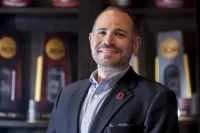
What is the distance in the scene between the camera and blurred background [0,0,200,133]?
1.39 metres

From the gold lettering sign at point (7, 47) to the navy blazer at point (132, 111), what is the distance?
0.51 m

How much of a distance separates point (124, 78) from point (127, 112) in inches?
4.4

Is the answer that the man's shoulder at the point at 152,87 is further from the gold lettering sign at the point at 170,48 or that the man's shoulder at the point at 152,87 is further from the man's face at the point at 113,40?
the gold lettering sign at the point at 170,48

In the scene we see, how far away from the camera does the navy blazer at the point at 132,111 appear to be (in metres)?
0.92

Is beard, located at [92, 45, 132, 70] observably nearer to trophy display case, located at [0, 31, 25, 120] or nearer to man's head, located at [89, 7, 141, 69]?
man's head, located at [89, 7, 141, 69]

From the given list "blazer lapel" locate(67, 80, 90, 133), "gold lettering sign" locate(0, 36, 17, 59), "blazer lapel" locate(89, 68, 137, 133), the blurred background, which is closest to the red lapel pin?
"blazer lapel" locate(89, 68, 137, 133)

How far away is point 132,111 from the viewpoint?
0.94m

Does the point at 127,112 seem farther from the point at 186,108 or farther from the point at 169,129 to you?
the point at 186,108

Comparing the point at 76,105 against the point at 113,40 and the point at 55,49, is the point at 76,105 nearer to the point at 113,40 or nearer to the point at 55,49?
the point at 113,40

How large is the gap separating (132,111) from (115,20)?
0.24m

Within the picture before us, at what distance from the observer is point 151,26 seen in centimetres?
150

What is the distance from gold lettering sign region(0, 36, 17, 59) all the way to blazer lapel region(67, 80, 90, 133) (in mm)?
458

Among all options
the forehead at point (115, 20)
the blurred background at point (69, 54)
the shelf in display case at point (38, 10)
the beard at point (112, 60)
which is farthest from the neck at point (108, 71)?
the shelf in display case at point (38, 10)

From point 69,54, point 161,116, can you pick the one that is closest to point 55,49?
point 69,54
